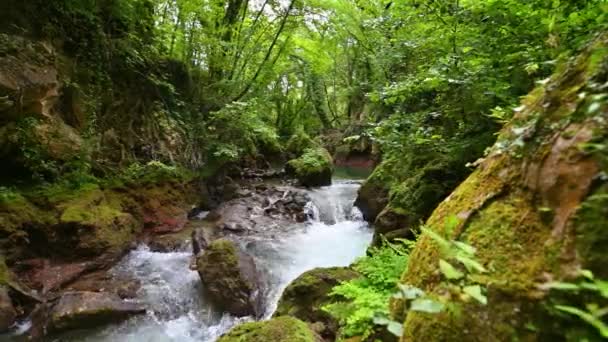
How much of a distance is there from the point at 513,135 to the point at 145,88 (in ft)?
31.0

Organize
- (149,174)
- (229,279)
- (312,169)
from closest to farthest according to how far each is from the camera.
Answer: (229,279)
(149,174)
(312,169)

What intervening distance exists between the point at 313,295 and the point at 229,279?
5.45 ft

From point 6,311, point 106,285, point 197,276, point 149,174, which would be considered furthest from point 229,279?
point 149,174

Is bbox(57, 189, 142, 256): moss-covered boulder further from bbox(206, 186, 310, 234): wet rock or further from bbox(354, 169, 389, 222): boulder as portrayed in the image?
bbox(354, 169, 389, 222): boulder

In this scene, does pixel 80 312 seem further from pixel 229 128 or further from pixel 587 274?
pixel 229 128

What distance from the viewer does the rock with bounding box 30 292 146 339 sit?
482 cm

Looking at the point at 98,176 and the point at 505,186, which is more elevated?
the point at 505,186

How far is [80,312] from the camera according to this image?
16.3ft

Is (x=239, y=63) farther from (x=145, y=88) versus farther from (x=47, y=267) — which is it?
(x=47, y=267)

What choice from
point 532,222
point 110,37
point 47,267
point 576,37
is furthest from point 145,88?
point 532,222

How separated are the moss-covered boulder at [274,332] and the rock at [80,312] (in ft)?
8.00

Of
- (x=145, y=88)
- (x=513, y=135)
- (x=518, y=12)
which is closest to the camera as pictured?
(x=513, y=135)

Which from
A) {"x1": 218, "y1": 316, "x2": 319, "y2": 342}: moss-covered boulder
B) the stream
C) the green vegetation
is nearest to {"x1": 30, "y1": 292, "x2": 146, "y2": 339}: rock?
the stream

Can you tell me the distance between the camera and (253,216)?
32.9ft
